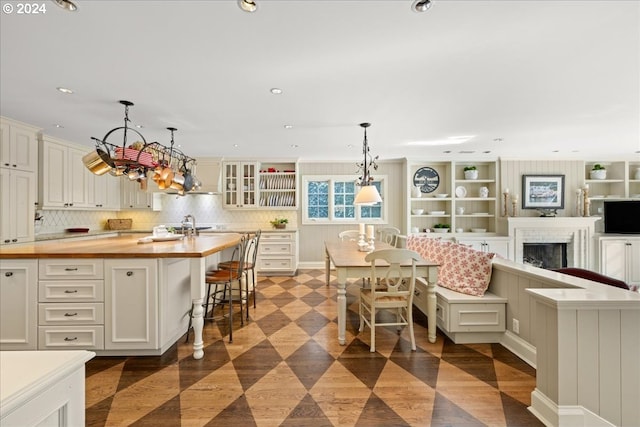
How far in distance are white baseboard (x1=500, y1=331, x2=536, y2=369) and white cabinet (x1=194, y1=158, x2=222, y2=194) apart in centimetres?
529

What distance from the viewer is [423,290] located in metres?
3.34

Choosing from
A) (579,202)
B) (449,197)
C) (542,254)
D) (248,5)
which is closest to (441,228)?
(449,197)

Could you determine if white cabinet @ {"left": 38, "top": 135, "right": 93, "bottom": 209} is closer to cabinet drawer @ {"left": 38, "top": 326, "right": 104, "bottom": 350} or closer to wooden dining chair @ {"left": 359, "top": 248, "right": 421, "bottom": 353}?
cabinet drawer @ {"left": 38, "top": 326, "right": 104, "bottom": 350}

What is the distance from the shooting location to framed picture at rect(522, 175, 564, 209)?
Result: 5727 millimetres

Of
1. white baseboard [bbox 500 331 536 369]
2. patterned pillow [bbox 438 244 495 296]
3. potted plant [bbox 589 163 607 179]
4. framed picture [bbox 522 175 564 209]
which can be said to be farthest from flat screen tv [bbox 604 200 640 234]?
white baseboard [bbox 500 331 536 369]

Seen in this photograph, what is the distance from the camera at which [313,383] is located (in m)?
2.10

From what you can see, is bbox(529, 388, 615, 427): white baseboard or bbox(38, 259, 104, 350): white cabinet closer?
bbox(529, 388, 615, 427): white baseboard

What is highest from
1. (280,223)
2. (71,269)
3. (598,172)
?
(598,172)

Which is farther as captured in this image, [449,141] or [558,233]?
[558,233]

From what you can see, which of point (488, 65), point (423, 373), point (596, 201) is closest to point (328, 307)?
point (423, 373)

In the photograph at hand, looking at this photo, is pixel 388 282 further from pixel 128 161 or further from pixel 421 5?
pixel 128 161

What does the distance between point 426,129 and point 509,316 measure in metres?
2.53

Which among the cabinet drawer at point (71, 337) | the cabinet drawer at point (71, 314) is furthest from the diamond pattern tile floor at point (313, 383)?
the cabinet drawer at point (71, 314)

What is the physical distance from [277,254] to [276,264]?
0.20 m
